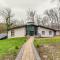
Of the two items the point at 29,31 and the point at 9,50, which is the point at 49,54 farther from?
the point at 29,31

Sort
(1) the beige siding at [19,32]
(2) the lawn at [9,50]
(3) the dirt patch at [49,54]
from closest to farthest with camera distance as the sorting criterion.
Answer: (3) the dirt patch at [49,54] < (2) the lawn at [9,50] < (1) the beige siding at [19,32]

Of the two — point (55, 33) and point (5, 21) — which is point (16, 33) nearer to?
point (55, 33)

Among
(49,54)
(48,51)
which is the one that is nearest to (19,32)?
(48,51)

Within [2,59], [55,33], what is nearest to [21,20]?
[55,33]

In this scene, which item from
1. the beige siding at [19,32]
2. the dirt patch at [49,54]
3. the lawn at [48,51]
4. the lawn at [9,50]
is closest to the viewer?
the dirt patch at [49,54]

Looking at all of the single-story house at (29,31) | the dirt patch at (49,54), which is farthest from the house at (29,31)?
the dirt patch at (49,54)

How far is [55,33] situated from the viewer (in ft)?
155

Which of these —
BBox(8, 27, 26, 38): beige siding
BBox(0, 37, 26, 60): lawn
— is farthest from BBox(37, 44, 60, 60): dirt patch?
BBox(8, 27, 26, 38): beige siding

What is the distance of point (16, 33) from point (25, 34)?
2.10 metres

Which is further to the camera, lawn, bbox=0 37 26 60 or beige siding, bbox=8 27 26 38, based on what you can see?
beige siding, bbox=8 27 26 38

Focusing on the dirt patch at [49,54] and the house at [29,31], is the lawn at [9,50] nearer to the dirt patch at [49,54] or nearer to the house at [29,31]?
the dirt patch at [49,54]

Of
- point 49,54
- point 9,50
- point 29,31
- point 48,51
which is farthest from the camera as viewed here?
point 29,31

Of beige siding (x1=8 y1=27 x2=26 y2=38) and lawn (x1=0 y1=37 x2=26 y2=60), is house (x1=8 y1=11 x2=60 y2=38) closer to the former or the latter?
beige siding (x1=8 y1=27 x2=26 y2=38)

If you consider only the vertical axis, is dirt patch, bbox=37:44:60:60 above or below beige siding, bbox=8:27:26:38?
above
